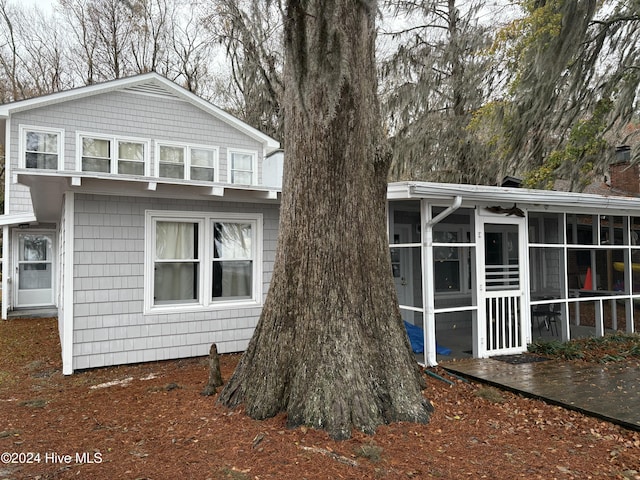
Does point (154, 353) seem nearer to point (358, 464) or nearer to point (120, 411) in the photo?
point (120, 411)

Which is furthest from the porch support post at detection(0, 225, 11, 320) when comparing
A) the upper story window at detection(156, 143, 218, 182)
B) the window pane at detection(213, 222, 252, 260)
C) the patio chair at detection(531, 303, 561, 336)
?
the patio chair at detection(531, 303, 561, 336)

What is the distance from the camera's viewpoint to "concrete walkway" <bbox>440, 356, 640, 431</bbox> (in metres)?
4.30

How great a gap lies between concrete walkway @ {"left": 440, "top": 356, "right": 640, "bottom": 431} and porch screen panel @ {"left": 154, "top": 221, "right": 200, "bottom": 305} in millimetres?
3924

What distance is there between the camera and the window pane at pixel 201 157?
1194 centimetres

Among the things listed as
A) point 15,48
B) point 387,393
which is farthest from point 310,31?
point 15,48

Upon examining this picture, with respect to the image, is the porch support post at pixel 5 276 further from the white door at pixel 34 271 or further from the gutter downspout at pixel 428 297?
the gutter downspout at pixel 428 297

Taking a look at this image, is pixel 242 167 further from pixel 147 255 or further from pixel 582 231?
pixel 582 231

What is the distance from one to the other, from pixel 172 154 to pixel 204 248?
19.0 feet

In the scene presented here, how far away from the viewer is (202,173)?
12.0m

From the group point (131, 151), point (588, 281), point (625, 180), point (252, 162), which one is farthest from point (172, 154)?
point (625, 180)

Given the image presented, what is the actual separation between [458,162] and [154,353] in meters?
10.6

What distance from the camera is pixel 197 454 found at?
3.32 meters

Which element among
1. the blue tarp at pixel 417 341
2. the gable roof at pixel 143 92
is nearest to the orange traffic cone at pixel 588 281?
the blue tarp at pixel 417 341

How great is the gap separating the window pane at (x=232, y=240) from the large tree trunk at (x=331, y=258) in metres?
2.88
